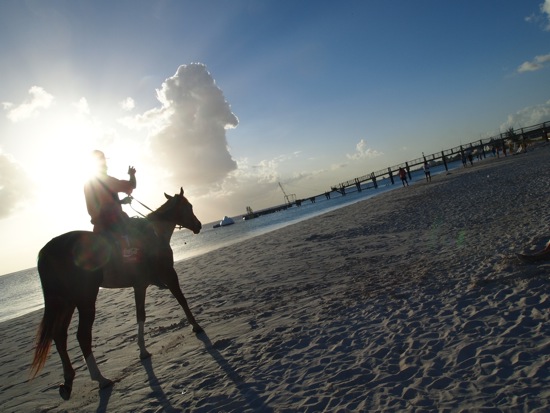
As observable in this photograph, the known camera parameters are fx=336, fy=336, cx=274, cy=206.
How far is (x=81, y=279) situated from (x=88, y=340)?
0.93 metres

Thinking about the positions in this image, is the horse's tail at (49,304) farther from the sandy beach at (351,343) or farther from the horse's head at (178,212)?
the horse's head at (178,212)

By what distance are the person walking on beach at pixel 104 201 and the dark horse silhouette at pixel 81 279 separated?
0.27 m

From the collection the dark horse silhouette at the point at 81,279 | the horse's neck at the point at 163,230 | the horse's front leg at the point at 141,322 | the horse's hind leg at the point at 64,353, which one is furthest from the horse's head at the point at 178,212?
the horse's hind leg at the point at 64,353

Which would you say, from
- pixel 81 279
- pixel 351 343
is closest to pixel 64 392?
pixel 81 279

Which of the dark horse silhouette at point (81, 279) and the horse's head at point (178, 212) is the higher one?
the horse's head at point (178, 212)

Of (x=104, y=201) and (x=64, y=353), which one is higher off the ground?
(x=104, y=201)

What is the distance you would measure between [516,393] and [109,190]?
6.30 metres

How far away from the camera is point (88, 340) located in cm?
513

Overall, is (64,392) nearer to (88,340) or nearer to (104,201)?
(88,340)

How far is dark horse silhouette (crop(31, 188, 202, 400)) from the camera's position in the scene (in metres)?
4.88

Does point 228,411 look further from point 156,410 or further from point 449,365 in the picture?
point 449,365

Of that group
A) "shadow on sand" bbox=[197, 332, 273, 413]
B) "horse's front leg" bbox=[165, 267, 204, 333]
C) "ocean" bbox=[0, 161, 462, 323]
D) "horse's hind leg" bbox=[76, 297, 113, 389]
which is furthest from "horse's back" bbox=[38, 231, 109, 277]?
"ocean" bbox=[0, 161, 462, 323]

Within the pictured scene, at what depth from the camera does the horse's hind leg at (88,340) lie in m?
5.04

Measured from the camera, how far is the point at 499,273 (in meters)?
6.02
